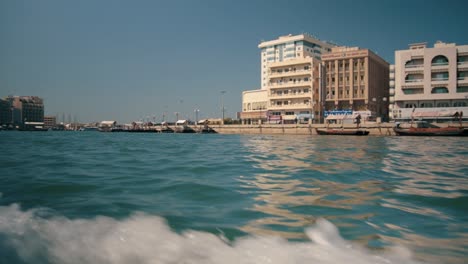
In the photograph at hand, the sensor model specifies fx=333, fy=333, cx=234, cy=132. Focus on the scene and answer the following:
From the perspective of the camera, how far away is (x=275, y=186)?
277 inches

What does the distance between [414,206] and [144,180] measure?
18.4 feet

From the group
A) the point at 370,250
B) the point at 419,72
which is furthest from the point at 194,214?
the point at 419,72

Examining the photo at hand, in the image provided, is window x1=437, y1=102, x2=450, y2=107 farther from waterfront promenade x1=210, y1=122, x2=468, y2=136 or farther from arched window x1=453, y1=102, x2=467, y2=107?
waterfront promenade x1=210, y1=122, x2=468, y2=136

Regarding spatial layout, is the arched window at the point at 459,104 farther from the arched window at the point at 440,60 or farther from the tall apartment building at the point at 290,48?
the tall apartment building at the point at 290,48

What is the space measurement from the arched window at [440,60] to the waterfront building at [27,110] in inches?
5683

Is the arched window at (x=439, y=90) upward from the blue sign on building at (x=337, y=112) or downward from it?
upward

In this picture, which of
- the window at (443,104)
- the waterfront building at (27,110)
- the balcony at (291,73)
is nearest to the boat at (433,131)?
the window at (443,104)

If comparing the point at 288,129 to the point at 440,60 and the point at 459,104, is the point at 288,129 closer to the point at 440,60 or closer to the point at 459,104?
the point at 440,60

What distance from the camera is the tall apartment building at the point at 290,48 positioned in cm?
8106

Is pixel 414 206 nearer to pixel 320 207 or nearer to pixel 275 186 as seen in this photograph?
pixel 320 207

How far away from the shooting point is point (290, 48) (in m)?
83.9

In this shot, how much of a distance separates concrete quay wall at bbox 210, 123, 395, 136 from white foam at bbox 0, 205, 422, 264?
1892 inches

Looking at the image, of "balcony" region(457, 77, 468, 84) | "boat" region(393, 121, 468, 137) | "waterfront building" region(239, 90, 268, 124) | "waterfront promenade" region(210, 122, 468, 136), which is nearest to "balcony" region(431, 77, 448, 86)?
"balcony" region(457, 77, 468, 84)

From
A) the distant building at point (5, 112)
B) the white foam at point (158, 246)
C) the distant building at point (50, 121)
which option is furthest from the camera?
the distant building at point (50, 121)
